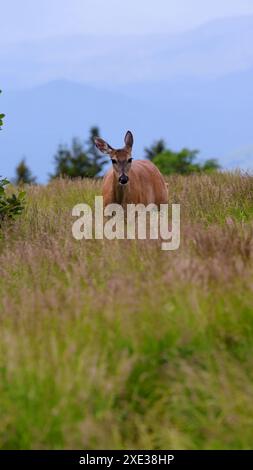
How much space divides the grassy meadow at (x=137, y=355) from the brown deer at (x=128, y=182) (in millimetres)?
5292

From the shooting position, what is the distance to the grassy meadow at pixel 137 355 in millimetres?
4234

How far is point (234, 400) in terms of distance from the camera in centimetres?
436

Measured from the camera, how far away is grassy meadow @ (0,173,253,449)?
423 centimetres

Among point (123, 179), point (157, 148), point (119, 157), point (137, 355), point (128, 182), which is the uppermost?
point (157, 148)

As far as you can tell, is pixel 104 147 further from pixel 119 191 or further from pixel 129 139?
pixel 119 191

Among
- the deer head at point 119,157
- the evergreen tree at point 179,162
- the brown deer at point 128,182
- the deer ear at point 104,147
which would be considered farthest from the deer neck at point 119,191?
the evergreen tree at point 179,162

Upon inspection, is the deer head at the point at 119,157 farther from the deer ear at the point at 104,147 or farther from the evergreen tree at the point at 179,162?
the evergreen tree at the point at 179,162

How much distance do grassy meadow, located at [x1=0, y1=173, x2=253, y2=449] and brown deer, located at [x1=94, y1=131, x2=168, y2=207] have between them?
5.29 m

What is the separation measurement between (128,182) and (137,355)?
7.71 metres

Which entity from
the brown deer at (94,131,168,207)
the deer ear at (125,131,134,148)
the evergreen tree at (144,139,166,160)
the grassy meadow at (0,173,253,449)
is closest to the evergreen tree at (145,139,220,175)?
the evergreen tree at (144,139,166,160)

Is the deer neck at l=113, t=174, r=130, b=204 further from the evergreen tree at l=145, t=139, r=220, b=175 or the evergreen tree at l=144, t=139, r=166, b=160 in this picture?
the evergreen tree at l=144, t=139, r=166, b=160

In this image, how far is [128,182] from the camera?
12.3m

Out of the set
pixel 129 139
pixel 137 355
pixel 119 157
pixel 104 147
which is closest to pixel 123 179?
pixel 119 157

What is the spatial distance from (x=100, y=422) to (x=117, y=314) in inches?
41.7
